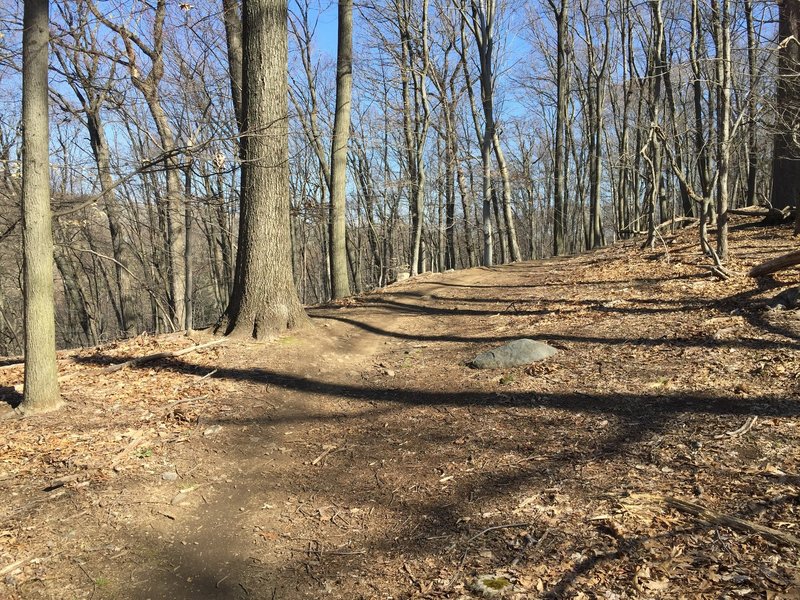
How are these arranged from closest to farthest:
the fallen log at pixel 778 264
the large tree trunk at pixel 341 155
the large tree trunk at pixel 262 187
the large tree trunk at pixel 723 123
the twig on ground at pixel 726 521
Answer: the twig on ground at pixel 726 521 → the fallen log at pixel 778 264 → the large tree trunk at pixel 262 187 → the large tree trunk at pixel 723 123 → the large tree trunk at pixel 341 155

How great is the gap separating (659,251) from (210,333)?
9381mm

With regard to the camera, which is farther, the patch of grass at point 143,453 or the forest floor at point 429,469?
the patch of grass at point 143,453

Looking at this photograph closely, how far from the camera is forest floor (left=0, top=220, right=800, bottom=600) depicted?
278cm

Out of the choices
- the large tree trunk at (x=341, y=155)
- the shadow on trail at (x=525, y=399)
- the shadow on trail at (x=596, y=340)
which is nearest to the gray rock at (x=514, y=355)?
the shadow on trail at (x=596, y=340)

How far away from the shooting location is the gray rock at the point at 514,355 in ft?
19.4

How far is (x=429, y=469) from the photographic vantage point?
3943 millimetres

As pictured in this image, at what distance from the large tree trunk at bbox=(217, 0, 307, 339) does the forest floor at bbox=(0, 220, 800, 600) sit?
2.08ft

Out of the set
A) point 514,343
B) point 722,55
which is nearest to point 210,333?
point 514,343

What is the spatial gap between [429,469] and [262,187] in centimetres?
496

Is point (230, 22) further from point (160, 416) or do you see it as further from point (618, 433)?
point (618, 433)

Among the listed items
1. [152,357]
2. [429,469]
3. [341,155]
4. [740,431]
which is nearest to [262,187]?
[152,357]

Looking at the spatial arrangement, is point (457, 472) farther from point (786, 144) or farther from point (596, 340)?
point (786, 144)

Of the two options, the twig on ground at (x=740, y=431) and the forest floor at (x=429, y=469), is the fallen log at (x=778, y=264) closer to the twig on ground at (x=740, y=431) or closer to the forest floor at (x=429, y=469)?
the forest floor at (x=429, y=469)

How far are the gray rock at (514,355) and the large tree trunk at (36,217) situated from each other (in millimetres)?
4625
